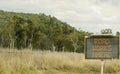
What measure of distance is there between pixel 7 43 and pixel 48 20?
9.35 m

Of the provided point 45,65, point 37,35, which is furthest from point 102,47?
point 37,35

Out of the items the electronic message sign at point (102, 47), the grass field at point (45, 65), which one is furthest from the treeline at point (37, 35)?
the electronic message sign at point (102, 47)

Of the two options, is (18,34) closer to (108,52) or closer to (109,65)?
(109,65)

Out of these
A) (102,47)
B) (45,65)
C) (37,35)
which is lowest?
(45,65)

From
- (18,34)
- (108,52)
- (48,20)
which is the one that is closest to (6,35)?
(18,34)

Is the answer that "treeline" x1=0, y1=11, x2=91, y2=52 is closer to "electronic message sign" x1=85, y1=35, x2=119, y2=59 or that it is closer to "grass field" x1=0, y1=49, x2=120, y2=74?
"grass field" x1=0, y1=49, x2=120, y2=74

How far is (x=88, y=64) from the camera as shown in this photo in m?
22.4

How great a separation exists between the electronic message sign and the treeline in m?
36.9

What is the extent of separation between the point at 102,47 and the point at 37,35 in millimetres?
45327

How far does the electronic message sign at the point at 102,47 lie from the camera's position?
16734 millimetres

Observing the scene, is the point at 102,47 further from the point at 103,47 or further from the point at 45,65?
the point at 45,65

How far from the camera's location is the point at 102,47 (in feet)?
55.2

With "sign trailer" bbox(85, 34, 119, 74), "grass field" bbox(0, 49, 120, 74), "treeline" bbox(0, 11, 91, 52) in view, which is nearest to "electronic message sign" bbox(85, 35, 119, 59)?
"sign trailer" bbox(85, 34, 119, 74)

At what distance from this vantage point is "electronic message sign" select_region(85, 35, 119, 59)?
54.9 ft
